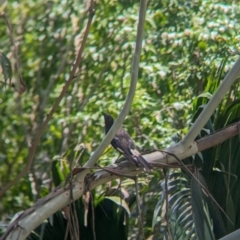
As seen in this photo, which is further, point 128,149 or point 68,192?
point 128,149

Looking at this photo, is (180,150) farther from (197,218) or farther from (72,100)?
(72,100)

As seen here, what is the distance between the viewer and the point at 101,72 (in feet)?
20.0

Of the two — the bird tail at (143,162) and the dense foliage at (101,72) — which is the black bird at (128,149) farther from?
the dense foliage at (101,72)

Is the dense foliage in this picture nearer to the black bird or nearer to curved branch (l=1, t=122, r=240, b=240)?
the black bird

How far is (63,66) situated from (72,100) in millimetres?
325

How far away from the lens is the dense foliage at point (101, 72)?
5527mm

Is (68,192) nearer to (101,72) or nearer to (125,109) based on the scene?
(125,109)

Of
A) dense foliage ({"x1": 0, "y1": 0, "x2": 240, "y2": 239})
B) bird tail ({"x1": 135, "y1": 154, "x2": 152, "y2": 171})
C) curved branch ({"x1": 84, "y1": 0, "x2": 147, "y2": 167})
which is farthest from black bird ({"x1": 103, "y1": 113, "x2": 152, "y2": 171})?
dense foliage ({"x1": 0, "y1": 0, "x2": 240, "y2": 239})

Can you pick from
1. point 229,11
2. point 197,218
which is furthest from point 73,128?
point 197,218

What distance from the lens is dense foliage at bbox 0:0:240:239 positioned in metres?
5.53

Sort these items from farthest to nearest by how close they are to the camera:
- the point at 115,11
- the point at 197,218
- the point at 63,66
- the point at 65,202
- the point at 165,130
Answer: the point at 63,66
the point at 115,11
the point at 165,130
the point at 197,218
the point at 65,202

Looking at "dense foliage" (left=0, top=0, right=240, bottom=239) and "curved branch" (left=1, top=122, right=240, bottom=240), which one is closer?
"curved branch" (left=1, top=122, right=240, bottom=240)

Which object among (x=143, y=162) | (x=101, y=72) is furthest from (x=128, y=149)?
(x=101, y=72)

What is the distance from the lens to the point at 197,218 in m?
3.17
